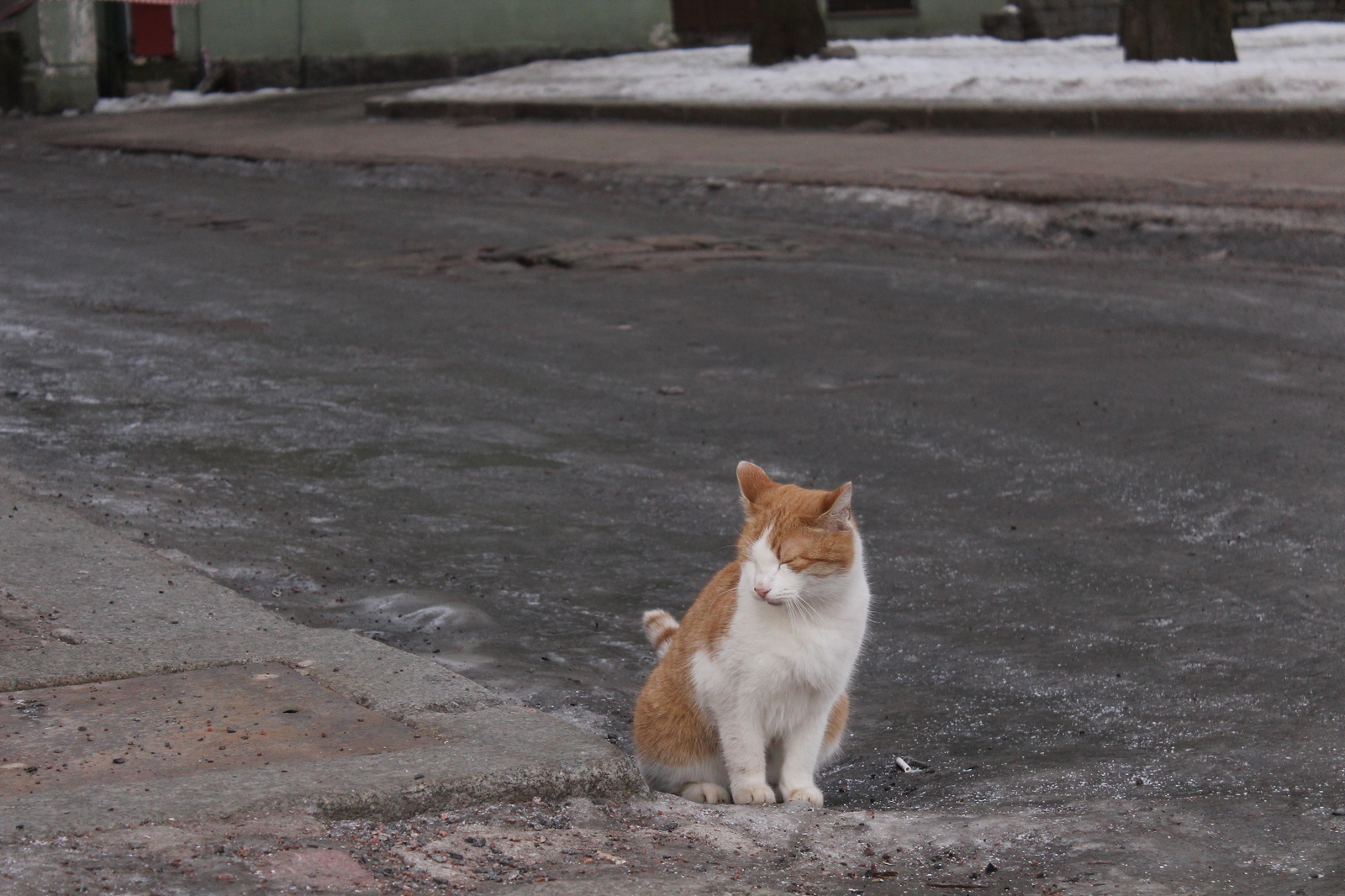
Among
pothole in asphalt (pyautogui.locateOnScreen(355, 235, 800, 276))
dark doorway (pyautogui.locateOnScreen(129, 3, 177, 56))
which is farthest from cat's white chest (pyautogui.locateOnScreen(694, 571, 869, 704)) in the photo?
dark doorway (pyautogui.locateOnScreen(129, 3, 177, 56))

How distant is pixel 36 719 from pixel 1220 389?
504 cm

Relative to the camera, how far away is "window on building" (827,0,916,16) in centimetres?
2648

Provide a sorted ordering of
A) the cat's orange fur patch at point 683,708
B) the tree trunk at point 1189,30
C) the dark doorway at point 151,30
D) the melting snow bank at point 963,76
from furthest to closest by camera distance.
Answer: the dark doorway at point 151,30 → the tree trunk at point 1189,30 → the melting snow bank at point 963,76 → the cat's orange fur patch at point 683,708

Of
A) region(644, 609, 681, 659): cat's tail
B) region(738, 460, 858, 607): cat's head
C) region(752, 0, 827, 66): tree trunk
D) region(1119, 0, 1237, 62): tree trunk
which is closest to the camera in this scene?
region(738, 460, 858, 607): cat's head

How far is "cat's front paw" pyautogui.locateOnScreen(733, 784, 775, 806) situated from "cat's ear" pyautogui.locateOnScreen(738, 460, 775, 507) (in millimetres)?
649

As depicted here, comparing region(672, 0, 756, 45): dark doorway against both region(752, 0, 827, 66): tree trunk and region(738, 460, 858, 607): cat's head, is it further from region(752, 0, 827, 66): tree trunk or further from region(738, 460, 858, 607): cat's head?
region(738, 460, 858, 607): cat's head

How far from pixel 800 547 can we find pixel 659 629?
0.73 m

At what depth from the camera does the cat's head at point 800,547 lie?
332 cm

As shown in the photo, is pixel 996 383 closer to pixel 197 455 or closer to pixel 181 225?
pixel 197 455

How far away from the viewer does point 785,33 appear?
19953 millimetres

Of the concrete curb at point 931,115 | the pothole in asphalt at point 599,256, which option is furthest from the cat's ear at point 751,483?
the concrete curb at point 931,115

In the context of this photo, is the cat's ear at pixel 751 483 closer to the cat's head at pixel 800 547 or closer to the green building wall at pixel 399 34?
the cat's head at pixel 800 547

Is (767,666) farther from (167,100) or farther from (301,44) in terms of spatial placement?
(301,44)

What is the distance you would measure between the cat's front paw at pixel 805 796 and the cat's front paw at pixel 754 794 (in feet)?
0.14
